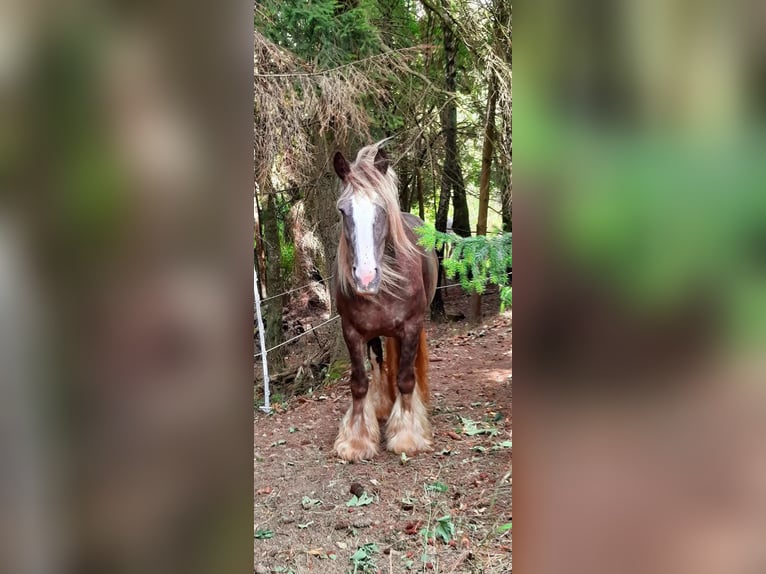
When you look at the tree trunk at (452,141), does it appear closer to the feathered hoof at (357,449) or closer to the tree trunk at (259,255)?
the tree trunk at (259,255)

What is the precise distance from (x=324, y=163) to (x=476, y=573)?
119 inches

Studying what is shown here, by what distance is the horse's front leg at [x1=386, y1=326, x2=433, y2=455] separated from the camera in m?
3.05

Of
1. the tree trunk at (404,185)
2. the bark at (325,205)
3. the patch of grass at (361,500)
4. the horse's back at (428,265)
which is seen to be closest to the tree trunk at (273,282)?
the bark at (325,205)

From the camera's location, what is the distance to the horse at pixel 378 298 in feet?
8.63

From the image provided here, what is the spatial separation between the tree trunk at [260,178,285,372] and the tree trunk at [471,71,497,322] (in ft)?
5.72

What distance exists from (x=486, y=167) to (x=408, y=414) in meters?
2.60

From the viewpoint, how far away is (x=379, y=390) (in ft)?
11.5

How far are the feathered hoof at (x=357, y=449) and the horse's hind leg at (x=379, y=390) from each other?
0.32 metres

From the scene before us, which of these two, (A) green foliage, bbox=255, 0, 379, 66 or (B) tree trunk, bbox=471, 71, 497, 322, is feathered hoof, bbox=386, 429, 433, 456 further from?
(A) green foliage, bbox=255, 0, 379, 66

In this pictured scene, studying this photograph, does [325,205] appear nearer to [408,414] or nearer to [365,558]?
[408,414]

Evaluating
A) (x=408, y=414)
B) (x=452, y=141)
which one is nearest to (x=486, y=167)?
(x=452, y=141)
